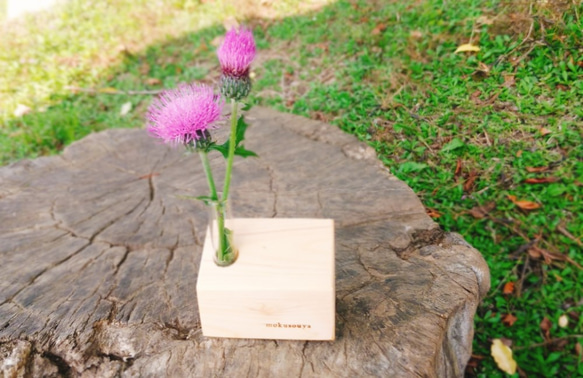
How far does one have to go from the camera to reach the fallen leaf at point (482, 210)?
2113mm

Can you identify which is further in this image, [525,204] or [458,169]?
[458,169]

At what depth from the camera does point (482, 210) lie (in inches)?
83.5

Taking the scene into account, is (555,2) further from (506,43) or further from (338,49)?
(338,49)

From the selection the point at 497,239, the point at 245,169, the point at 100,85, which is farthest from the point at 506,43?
the point at 100,85

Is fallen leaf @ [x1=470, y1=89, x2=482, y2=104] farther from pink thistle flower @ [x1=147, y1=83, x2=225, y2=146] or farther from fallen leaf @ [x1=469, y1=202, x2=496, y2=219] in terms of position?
pink thistle flower @ [x1=147, y1=83, x2=225, y2=146]

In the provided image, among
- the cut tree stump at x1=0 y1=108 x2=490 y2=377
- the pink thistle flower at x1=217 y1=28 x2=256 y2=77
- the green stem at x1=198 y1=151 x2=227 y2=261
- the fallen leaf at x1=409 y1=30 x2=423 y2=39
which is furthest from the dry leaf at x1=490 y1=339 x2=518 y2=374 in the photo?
the fallen leaf at x1=409 y1=30 x2=423 y2=39

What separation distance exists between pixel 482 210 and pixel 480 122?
43 cm

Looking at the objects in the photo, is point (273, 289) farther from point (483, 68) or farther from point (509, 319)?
point (483, 68)

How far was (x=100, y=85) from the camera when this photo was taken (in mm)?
3729

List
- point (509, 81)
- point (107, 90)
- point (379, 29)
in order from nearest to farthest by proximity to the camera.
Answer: point (509, 81) → point (379, 29) → point (107, 90)

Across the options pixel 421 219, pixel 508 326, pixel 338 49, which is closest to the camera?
pixel 421 219

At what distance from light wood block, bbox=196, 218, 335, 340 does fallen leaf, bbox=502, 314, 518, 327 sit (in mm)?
1095

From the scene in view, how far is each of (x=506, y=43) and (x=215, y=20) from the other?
262 centimetres

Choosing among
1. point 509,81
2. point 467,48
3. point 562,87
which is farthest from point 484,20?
point 562,87
